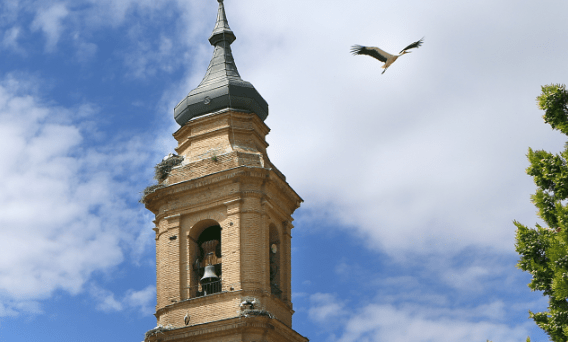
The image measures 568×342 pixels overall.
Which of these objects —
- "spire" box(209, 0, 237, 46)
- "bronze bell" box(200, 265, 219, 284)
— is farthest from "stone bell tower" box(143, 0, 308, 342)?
"spire" box(209, 0, 237, 46)

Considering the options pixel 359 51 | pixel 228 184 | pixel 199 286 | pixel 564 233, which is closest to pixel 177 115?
pixel 228 184

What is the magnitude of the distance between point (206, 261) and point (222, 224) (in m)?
1.26

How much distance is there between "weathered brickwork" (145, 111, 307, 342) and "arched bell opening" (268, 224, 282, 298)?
32mm

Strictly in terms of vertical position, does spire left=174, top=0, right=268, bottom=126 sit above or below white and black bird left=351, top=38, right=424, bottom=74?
above

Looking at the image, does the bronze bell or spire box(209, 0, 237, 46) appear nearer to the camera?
the bronze bell

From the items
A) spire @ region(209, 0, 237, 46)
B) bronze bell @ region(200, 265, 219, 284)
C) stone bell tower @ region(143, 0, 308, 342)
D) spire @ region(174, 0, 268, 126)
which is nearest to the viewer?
stone bell tower @ region(143, 0, 308, 342)

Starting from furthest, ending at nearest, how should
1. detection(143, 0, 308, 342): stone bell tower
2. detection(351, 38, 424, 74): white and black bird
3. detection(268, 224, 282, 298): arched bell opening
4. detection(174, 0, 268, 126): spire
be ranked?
detection(174, 0, 268, 126): spire, detection(268, 224, 282, 298): arched bell opening, detection(143, 0, 308, 342): stone bell tower, detection(351, 38, 424, 74): white and black bird

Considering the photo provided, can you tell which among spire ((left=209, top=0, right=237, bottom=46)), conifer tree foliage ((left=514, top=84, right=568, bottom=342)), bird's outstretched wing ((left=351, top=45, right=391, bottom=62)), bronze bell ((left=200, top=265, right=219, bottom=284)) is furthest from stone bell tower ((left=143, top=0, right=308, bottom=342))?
conifer tree foliage ((left=514, top=84, right=568, bottom=342))

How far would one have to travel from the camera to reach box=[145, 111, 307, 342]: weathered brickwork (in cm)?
2417

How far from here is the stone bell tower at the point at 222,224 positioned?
957 inches

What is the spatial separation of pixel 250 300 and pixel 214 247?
271 centimetres

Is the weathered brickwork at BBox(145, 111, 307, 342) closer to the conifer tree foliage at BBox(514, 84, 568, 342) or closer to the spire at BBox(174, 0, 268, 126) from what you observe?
the spire at BBox(174, 0, 268, 126)

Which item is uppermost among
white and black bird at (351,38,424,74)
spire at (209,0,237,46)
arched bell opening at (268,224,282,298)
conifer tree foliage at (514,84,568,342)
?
spire at (209,0,237,46)

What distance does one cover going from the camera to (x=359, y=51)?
21.8 meters
